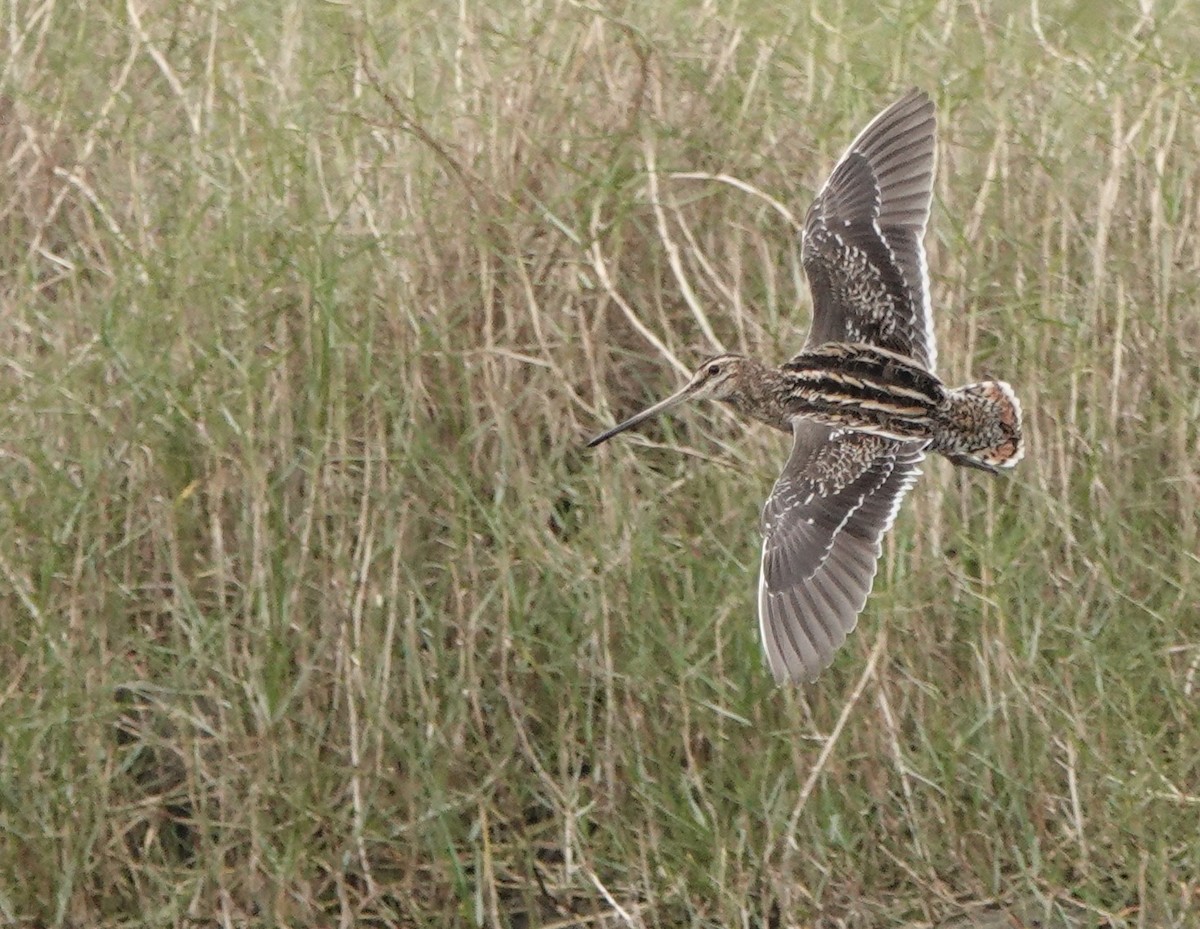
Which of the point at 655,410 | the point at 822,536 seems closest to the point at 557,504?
the point at 655,410

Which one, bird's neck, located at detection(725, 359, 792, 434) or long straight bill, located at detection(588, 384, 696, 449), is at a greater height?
bird's neck, located at detection(725, 359, 792, 434)

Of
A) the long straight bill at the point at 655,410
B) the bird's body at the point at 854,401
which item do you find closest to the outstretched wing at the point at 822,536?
the bird's body at the point at 854,401

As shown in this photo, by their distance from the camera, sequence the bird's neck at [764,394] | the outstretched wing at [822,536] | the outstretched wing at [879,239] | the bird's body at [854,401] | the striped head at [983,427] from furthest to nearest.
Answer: the outstretched wing at [879,239], the bird's neck at [764,394], the striped head at [983,427], the bird's body at [854,401], the outstretched wing at [822,536]

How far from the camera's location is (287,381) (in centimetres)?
463

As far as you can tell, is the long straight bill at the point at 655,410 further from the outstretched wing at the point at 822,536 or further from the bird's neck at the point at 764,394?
the outstretched wing at the point at 822,536

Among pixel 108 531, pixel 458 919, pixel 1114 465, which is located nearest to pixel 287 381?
pixel 108 531

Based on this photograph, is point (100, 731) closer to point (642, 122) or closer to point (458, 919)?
point (458, 919)

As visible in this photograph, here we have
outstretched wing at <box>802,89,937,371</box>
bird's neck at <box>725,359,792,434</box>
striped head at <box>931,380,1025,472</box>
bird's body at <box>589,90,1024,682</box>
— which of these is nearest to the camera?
bird's body at <box>589,90,1024,682</box>

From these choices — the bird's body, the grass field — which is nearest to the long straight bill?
the bird's body

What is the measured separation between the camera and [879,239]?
180 inches

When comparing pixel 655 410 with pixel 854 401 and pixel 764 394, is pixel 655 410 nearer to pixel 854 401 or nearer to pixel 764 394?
pixel 764 394

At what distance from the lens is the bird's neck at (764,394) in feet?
14.4

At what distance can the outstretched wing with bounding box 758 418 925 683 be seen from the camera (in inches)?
153

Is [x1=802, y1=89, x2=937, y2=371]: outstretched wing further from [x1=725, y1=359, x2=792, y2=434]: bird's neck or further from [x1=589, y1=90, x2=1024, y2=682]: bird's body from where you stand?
[x1=725, y1=359, x2=792, y2=434]: bird's neck
